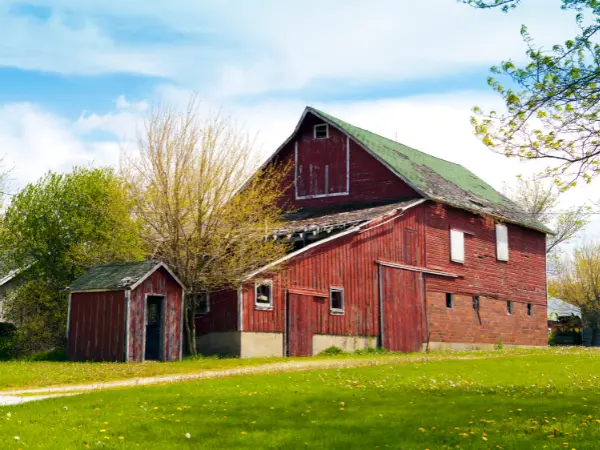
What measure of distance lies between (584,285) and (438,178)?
25816 mm

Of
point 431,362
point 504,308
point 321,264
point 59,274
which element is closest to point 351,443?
point 431,362

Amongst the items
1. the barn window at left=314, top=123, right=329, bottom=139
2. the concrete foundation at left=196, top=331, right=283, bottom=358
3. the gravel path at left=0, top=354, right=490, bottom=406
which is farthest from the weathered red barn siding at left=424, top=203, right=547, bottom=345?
the gravel path at left=0, top=354, right=490, bottom=406

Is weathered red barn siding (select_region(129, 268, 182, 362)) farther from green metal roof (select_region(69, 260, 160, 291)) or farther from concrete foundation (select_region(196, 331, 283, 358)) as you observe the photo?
concrete foundation (select_region(196, 331, 283, 358))

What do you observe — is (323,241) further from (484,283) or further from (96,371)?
(484,283)

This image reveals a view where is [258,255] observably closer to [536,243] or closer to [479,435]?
[479,435]

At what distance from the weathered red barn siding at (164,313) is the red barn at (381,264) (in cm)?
236

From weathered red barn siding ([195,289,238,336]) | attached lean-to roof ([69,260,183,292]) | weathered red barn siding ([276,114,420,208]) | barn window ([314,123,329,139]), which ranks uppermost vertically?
barn window ([314,123,329,139])

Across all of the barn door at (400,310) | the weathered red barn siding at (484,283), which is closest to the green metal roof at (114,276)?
the barn door at (400,310)

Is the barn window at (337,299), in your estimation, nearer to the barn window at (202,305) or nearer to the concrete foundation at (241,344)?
the concrete foundation at (241,344)

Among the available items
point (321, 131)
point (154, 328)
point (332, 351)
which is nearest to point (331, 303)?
point (332, 351)

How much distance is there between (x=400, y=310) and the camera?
36094 millimetres

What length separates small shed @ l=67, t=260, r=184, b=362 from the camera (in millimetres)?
26312

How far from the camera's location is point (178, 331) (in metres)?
27.7

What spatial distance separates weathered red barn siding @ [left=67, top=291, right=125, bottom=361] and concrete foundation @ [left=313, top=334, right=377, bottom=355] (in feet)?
28.5
